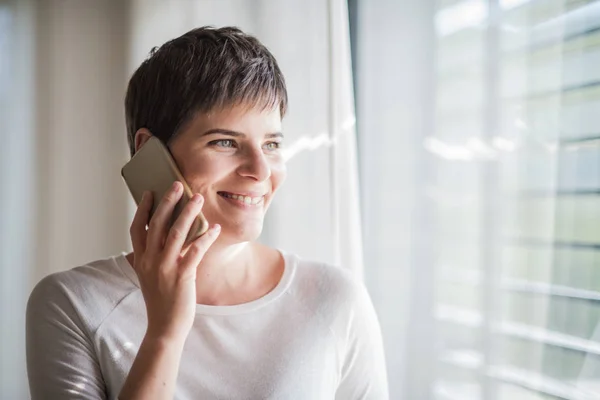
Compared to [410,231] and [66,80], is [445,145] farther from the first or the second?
[66,80]

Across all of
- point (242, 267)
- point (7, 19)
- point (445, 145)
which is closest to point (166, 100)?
point (242, 267)

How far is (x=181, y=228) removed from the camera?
97cm

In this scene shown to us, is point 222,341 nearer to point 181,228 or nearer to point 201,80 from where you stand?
point 181,228

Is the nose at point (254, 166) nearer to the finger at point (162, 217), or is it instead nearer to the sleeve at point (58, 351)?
the finger at point (162, 217)

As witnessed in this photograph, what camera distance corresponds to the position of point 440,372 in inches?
51.5

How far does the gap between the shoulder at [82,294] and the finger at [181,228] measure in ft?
0.66

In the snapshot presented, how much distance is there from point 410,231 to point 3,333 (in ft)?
4.40

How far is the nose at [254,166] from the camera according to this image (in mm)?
1068

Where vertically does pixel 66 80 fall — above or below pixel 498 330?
above

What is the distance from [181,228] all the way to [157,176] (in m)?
0.15

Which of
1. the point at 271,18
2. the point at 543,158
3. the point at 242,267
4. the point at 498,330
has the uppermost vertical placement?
the point at 271,18

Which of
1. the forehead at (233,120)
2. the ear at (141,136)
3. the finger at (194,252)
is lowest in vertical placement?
the finger at (194,252)

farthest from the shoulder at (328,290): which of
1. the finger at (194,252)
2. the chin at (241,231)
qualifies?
the finger at (194,252)

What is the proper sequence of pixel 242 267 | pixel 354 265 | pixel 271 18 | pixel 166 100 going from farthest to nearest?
pixel 271 18 → pixel 354 265 → pixel 242 267 → pixel 166 100
